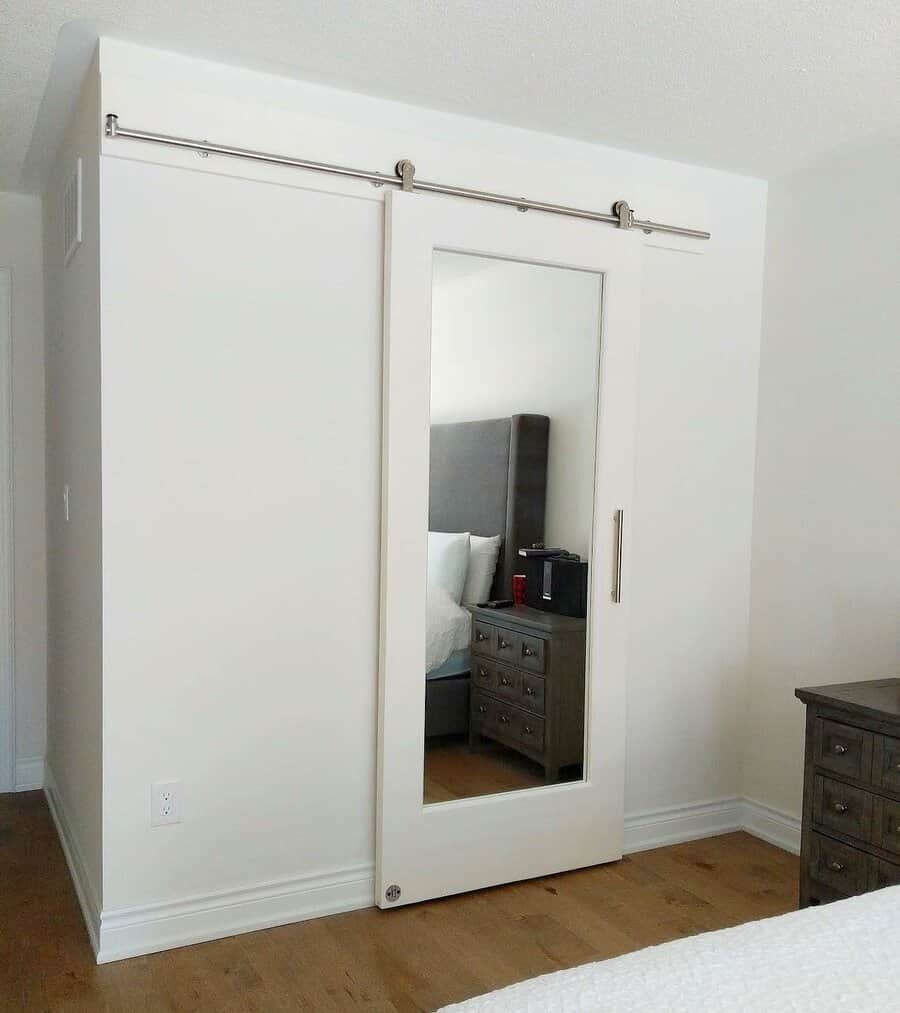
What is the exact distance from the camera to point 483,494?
2.96m

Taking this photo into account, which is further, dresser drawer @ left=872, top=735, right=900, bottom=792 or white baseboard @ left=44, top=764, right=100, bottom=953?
white baseboard @ left=44, top=764, right=100, bottom=953

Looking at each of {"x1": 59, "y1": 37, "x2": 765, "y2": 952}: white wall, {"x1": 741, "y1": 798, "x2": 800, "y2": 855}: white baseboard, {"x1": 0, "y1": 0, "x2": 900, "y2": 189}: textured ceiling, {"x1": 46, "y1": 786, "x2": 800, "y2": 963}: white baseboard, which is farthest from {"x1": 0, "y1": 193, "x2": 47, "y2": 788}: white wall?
{"x1": 741, "y1": 798, "x2": 800, "y2": 855}: white baseboard

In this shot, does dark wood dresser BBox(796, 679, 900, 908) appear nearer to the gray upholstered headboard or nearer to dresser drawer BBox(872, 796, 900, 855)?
dresser drawer BBox(872, 796, 900, 855)

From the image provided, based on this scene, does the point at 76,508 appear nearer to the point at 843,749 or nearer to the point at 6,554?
the point at 6,554

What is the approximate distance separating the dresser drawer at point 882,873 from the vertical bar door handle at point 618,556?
3.49 ft

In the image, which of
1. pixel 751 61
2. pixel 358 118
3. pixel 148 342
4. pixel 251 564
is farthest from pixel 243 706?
pixel 751 61

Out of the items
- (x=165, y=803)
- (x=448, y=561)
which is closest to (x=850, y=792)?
(x=448, y=561)

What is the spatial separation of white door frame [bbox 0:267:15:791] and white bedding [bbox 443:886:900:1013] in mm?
3109

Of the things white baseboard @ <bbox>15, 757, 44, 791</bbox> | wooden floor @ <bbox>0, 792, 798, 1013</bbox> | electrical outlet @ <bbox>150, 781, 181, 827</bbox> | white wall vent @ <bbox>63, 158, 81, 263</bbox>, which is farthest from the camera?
white baseboard @ <bbox>15, 757, 44, 791</bbox>

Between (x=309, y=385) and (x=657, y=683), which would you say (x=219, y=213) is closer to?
(x=309, y=385)

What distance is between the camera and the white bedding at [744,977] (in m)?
1.18

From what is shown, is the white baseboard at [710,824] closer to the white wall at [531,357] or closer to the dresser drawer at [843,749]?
the dresser drawer at [843,749]

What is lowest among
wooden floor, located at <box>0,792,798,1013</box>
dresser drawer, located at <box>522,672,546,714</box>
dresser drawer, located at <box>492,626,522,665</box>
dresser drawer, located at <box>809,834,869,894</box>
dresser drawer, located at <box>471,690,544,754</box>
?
wooden floor, located at <box>0,792,798,1013</box>

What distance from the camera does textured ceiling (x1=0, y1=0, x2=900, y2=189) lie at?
226cm
